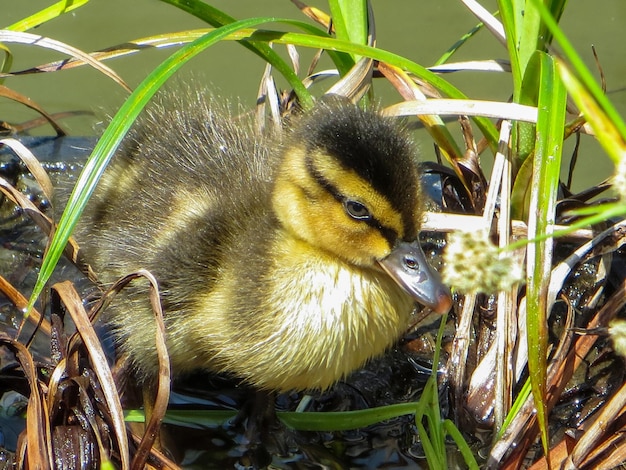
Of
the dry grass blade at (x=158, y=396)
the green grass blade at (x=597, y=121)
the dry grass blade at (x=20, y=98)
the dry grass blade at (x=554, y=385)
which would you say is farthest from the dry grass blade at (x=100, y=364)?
the green grass blade at (x=597, y=121)

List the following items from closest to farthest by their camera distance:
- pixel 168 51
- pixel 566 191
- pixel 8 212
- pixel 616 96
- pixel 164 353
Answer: pixel 164 353 < pixel 566 191 < pixel 8 212 < pixel 616 96 < pixel 168 51

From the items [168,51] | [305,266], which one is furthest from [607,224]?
[168,51]

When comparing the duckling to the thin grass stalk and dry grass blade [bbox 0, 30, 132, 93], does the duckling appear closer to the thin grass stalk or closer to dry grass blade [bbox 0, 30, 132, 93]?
the thin grass stalk

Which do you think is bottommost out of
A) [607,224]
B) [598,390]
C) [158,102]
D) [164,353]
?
[598,390]

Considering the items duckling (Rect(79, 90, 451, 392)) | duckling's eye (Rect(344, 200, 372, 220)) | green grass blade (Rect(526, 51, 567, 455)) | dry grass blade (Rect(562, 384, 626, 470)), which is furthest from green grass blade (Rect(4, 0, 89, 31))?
dry grass blade (Rect(562, 384, 626, 470))

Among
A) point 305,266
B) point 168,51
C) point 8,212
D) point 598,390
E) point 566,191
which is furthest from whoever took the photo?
point 168,51

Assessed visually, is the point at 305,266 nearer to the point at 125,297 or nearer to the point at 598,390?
the point at 125,297

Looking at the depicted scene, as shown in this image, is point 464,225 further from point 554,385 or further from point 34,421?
point 34,421

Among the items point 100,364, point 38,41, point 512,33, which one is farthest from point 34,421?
point 512,33
